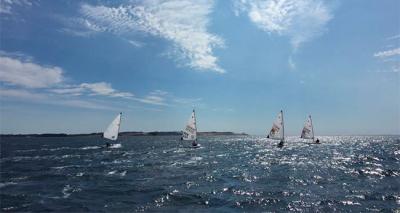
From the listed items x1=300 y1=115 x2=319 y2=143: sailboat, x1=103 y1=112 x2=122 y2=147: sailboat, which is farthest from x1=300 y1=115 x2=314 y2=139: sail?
x1=103 y1=112 x2=122 y2=147: sailboat

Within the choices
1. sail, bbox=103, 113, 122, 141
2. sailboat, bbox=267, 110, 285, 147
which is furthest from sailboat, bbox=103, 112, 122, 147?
sailboat, bbox=267, 110, 285, 147

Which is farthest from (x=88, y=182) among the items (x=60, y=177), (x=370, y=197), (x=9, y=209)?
(x=370, y=197)

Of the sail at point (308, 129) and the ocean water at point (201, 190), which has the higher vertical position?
the sail at point (308, 129)

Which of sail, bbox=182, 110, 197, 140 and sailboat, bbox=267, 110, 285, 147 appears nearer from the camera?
sail, bbox=182, 110, 197, 140

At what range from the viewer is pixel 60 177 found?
132ft

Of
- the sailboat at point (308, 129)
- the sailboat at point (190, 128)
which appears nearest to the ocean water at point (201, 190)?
the sailboat at point (190, 128)

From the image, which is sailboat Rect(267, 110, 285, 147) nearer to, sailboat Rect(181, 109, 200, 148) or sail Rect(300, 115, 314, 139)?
sailboat Rect(181, 109, 200, 148)

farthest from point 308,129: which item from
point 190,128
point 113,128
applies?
point 113,128

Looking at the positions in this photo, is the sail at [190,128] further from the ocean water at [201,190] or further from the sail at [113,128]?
the ocean water at [201,190]

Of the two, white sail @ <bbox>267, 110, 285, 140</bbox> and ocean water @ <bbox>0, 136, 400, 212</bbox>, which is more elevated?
white sail @ <bbox>267, 110, 285, 140</bbox>

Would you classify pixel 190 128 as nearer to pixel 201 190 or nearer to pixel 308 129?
pixel 308 129

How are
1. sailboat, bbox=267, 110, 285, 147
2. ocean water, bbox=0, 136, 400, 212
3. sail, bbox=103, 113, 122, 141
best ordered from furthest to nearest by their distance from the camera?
sail, bbox=103, 113, 122, 141 → sailboat, bbox=267, 110, 285, 147 → ocean water, bbox=0, 136, 400, 212

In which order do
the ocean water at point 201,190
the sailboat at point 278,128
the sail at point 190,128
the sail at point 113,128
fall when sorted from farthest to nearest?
the sail at point 113,128 → the sailboat at point 278,128 → the sail at point 190,128 → the ocean water at point 201,190

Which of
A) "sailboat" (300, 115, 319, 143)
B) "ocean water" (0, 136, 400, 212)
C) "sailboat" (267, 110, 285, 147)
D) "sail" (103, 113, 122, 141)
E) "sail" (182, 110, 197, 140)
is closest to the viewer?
"ocean water" (0, 136, 400, 212)
